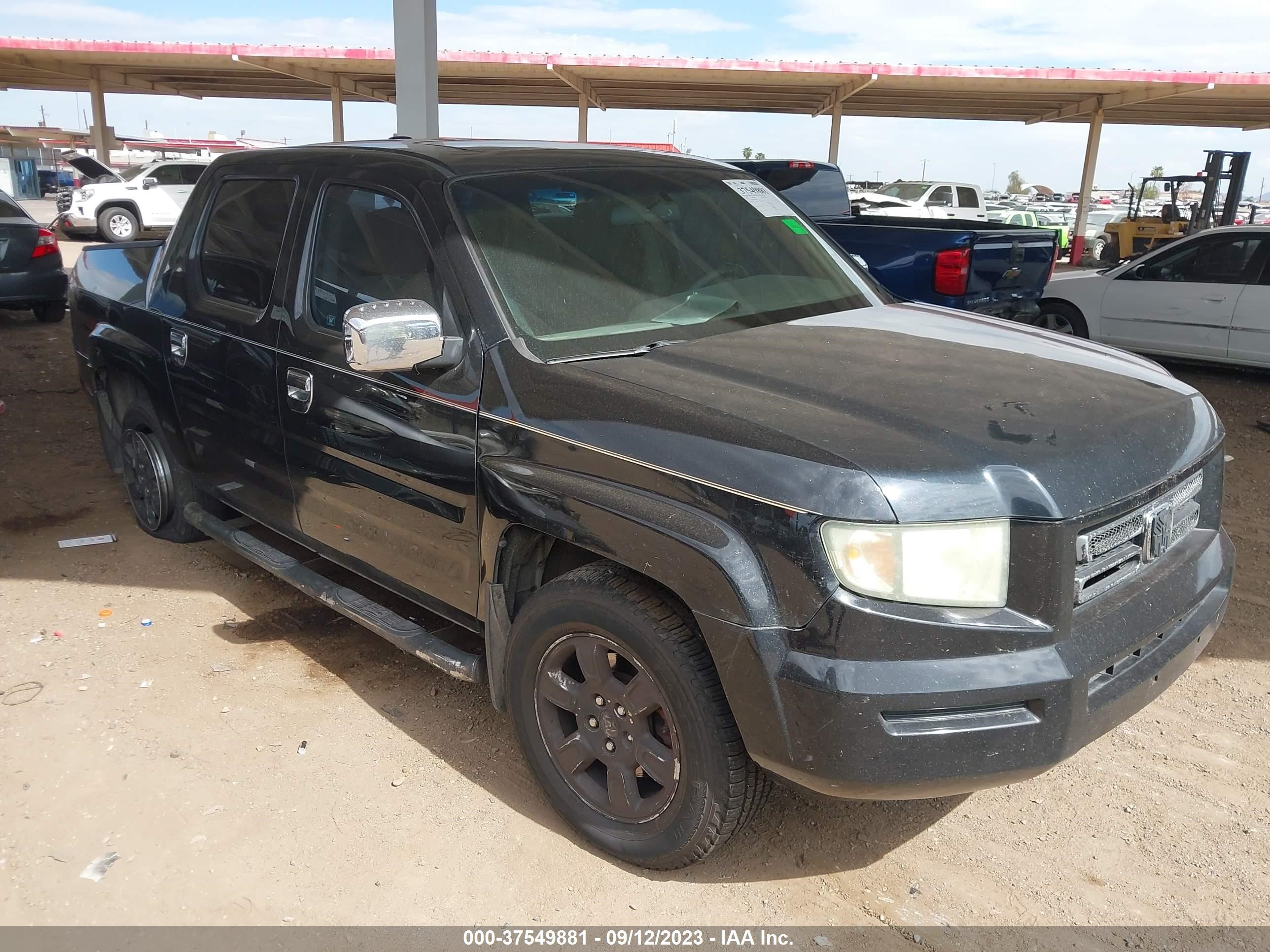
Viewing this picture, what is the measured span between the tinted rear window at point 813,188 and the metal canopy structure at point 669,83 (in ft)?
37.1

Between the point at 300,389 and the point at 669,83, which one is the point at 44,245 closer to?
the point at 300,389

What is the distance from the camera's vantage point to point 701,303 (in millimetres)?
3305

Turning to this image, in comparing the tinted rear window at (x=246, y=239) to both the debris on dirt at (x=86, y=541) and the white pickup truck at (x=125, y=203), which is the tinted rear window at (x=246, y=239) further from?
the white pickup truck at (x=125, y=203)

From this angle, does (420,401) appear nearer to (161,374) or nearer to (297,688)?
(297,688)

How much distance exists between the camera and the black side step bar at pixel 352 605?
319cm

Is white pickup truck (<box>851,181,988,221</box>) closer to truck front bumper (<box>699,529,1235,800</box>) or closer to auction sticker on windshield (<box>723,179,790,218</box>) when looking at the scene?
auction sticker on windshield (<box>723,179,790,218</box>)

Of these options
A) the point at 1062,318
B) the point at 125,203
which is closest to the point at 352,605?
the point at 1062,318

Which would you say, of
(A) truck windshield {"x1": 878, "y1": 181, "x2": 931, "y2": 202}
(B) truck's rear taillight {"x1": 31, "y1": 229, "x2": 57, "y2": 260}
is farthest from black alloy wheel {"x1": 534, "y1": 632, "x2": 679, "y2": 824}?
(A) truck windshield {"x1": 878, "y1": 181, "x2": 931, "y2": 202}

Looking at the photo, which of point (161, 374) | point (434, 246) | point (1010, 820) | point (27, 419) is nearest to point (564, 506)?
point (434, 246)

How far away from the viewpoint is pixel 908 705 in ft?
7.21

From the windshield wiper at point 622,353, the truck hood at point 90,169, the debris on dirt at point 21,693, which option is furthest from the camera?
the truck hood at point 90,169

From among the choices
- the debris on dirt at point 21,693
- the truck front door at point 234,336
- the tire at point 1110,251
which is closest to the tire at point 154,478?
the truck front door at point 234,336

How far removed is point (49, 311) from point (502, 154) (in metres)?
10.3

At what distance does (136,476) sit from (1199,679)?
487cm
